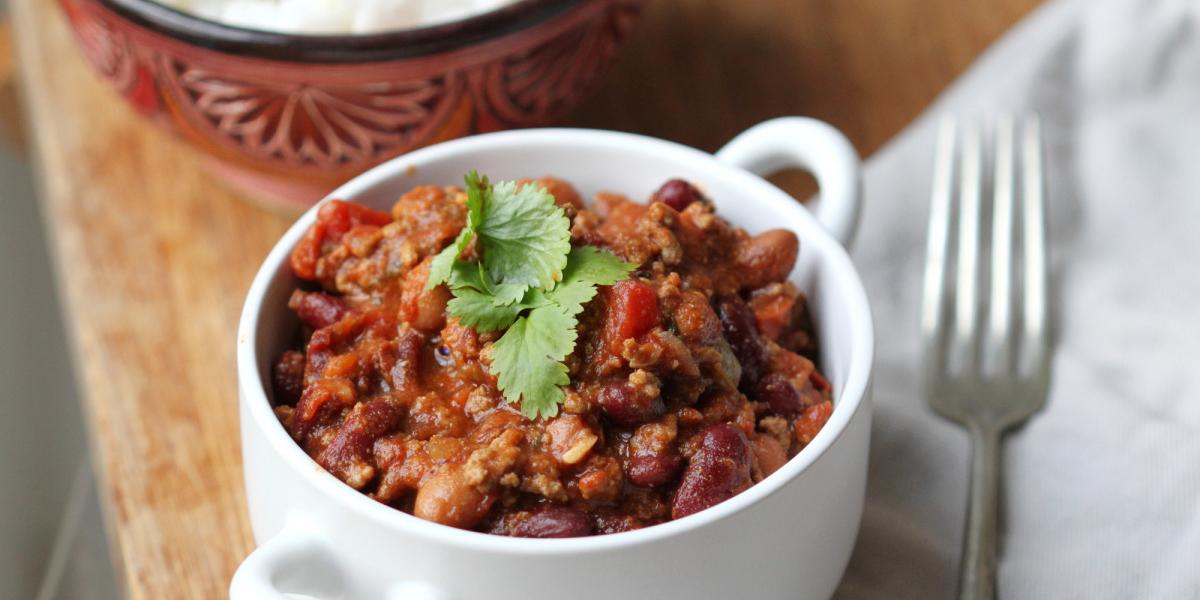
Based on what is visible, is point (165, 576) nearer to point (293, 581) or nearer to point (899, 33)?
point (293, 581)

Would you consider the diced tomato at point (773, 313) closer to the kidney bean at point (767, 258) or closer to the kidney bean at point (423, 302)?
the kidney bean at point (767, 258)

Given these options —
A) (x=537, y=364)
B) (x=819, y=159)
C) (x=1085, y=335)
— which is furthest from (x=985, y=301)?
(x=537, y=364)

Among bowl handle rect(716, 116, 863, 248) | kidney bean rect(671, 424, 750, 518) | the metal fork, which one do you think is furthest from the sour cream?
kidney bean rect(671, 424, 750, 518)

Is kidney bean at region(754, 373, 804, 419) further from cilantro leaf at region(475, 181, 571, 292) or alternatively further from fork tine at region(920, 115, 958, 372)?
fork tine at region(920, 115, 958, 372)

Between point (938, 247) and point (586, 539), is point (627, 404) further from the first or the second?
point (938, 247)

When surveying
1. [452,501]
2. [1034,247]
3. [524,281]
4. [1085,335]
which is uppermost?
[524,281]

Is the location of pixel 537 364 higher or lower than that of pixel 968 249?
higher

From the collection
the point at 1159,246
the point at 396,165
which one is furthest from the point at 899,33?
the point at 396,165
